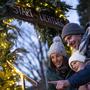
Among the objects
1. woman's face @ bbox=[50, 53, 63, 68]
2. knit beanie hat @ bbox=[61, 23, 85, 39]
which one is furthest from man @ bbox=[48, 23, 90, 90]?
woman's face @ bbox=[50, 53, 63, 68]

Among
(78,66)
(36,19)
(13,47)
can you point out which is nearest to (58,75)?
(78,66)

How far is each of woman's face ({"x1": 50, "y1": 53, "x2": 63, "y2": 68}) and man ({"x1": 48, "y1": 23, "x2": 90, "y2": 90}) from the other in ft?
1.41

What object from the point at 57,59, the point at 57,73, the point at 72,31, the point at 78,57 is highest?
the point at 72,31

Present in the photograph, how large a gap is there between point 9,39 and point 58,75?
4.62 meters

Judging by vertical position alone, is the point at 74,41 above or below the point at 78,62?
above

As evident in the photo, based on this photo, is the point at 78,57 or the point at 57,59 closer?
the point at 78,57

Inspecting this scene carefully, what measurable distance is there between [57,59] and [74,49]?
589mm

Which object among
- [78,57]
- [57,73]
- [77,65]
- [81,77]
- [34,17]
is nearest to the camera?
[81,77]

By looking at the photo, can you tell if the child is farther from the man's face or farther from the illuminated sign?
the illuminated sign

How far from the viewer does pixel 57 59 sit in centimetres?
306

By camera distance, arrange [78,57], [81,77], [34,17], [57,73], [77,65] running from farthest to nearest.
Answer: [34,17] → [57,73] → [77,65] → [78,57] → [81,77]

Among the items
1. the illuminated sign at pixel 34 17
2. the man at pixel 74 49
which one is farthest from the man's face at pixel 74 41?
the illuminated sign at pixel 34 17

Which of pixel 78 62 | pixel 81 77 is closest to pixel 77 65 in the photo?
pixel 78 62

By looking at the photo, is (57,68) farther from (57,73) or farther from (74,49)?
(74,49)
